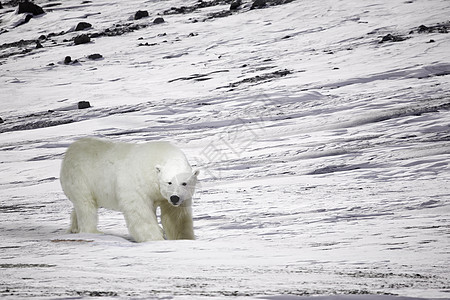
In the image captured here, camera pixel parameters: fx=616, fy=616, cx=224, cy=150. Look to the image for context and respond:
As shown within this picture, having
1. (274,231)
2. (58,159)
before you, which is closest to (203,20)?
(58,159)

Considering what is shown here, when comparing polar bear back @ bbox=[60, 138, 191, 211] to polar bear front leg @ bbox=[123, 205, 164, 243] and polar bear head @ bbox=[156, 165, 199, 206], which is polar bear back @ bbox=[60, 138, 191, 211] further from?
polar bear front leg @ bbox=[123, 205, 164, 243]

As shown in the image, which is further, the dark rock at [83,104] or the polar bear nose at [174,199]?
the dark rock at [83,104]

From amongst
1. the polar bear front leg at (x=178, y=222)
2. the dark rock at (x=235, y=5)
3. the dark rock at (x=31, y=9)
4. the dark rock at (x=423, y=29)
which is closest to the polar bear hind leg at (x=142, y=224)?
the polar bear front leg at (x=178, y=222)

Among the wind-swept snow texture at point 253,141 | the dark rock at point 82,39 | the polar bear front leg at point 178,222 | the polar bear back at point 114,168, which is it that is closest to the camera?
the wind-swept snow texture at point 253,141

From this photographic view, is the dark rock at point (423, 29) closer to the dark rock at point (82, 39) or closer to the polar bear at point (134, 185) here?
the dark rock at point (82, 39)

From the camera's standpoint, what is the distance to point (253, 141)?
1335 centimetres

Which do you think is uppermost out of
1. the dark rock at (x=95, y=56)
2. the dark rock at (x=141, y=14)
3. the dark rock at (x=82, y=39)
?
the dark rock at (x=141, y=14)

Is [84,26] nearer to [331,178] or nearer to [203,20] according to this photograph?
[203,20]

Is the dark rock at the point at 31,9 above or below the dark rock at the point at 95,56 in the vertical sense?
above

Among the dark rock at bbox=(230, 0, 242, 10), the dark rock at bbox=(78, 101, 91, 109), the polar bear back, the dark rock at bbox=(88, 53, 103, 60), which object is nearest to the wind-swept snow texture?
the dark rock at bbox=(88, 53, 103, 60)

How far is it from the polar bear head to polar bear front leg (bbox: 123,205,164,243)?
29cm

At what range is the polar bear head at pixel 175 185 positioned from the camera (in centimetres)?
605

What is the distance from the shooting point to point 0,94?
77.4ft

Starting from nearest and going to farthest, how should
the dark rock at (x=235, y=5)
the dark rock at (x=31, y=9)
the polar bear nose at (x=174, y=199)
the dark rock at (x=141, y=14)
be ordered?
1. the polar bear nose at (x=174, y=199)
2. the dark rock at (x=235, y=5)
3. the dark rock at (x=141, y=14)
4. the dark rock at (x=31, y=9)
